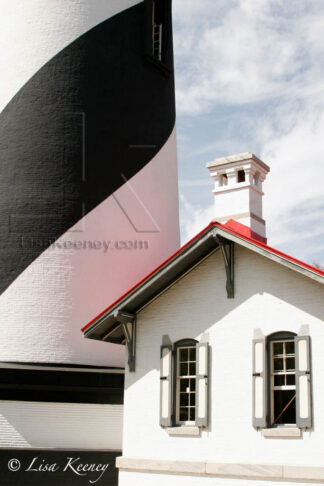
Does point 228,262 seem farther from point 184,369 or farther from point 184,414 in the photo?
point 184,414

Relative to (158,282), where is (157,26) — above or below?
above

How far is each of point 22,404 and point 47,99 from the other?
6.17 meters

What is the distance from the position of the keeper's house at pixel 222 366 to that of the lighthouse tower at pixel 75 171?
2.03 meters

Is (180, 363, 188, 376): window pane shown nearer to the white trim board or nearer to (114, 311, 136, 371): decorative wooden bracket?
(114, 311, 136, 371): decorative wooden bracket

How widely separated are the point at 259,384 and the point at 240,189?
388 cm

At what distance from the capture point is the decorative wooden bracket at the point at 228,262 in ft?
37.6

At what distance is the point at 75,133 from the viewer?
49.2 ft

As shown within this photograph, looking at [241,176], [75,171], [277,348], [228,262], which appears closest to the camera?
[277,348]

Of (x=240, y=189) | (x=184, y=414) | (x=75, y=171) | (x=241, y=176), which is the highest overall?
(x=75, y=171)

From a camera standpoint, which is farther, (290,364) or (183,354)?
(183,354)

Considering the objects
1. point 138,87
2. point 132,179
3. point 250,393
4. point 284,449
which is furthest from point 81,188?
point 284,449

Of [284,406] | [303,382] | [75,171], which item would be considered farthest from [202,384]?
[75,171]
